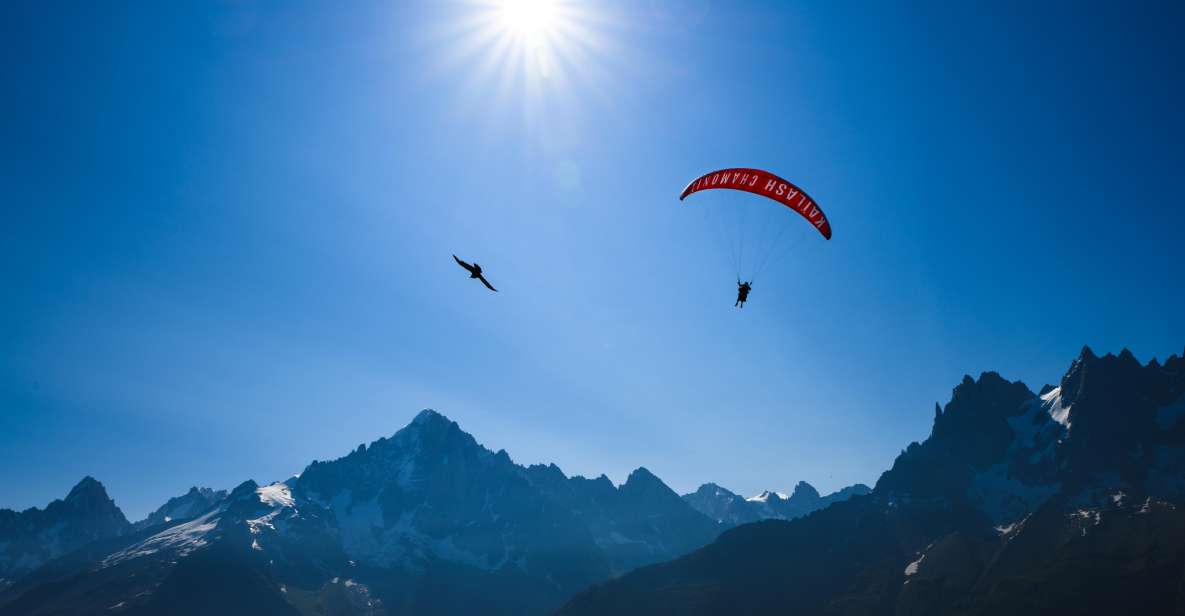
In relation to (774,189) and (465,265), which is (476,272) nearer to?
(465,265)

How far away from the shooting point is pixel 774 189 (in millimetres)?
62281

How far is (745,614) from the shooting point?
641 ft

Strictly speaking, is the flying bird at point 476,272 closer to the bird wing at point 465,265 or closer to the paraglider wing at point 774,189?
the bird wing at point 465,265

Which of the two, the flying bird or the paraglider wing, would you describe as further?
the paraglider wing

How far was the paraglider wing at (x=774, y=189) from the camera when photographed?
6150 centimetres

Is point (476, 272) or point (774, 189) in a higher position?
point (774, 189)

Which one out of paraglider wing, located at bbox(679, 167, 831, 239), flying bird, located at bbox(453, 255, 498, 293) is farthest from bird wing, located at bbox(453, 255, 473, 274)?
paraglider wing, located at bbox(679, 167, 831, 239)

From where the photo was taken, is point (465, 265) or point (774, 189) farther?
point (774, 189)

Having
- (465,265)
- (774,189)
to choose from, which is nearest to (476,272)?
(465,265)

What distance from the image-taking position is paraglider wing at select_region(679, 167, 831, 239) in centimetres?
6150

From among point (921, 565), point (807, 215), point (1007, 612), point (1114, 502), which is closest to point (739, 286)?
point (807, 215)

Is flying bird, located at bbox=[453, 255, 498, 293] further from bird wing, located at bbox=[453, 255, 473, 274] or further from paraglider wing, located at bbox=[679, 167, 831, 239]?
paraglider wing, located at bbox=[679, 167, 831, 239]

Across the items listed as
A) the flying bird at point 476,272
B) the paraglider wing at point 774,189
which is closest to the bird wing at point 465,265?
the flying bird at point 476,272

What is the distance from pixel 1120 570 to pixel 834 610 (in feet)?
226
